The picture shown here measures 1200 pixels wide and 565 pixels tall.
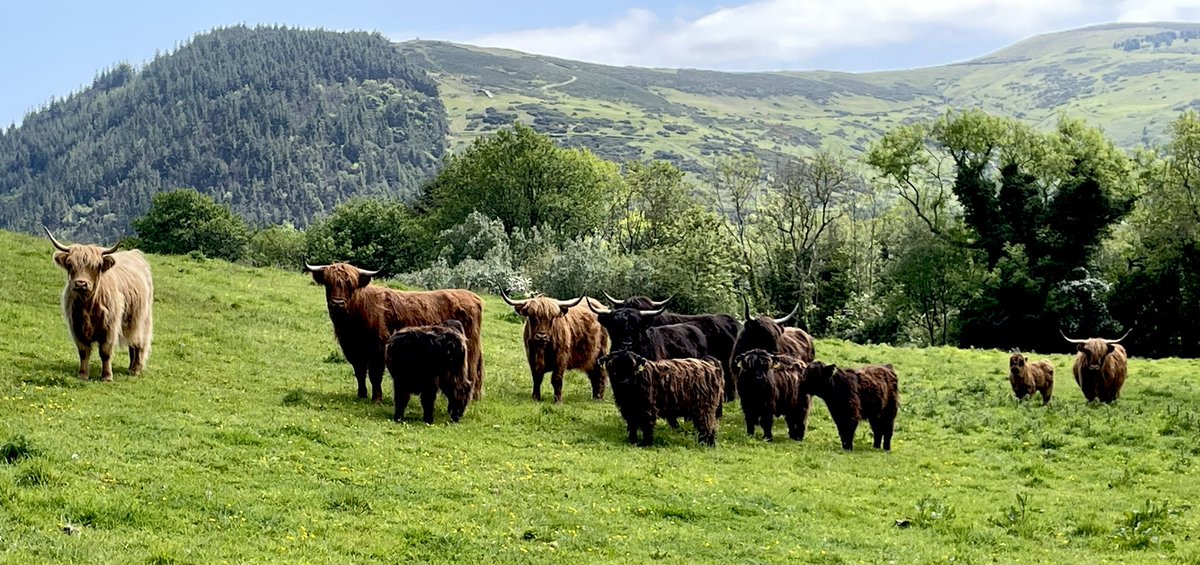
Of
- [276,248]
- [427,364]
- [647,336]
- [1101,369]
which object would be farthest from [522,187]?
[427,364]

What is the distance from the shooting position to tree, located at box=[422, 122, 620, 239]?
63.1 meters

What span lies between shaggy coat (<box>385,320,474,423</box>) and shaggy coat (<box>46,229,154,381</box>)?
450cm

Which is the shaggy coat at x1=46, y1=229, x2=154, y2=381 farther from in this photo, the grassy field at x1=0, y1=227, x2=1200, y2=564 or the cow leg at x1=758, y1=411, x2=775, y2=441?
the cow leg at x1=758, y1=411, x2=775, y2=441

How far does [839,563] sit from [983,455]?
7432mm

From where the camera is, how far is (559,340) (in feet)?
59.3

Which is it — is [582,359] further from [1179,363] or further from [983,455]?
[1179,363]

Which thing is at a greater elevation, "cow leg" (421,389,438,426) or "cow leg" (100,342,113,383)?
"cow leg" (100,342,113,383)

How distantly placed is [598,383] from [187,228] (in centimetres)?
6422

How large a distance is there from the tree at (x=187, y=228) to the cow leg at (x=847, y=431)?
63.5 meters

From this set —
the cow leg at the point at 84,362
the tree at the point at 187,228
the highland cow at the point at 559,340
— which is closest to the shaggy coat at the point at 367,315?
the highland cow at the point at 559,340

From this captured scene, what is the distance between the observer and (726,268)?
56219 millimetres

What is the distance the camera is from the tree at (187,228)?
73.4m

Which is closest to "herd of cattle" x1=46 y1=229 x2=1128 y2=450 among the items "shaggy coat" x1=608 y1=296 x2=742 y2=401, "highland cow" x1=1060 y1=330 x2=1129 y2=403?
"shaggy coat" x1=608 y1=296 x2=742 y2=401

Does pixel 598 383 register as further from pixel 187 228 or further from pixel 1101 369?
pixel 187 228
